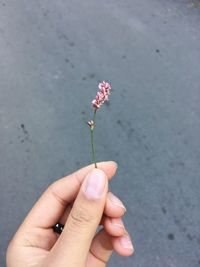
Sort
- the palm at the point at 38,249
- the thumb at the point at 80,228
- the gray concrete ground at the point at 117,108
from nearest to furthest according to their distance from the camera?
1. the thumb at the point at 80,228
2. the palm at the point at 38,249
3. the gray concrete ground at the point at 117,108

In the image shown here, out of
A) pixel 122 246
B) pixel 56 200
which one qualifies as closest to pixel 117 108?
pixel 56 200

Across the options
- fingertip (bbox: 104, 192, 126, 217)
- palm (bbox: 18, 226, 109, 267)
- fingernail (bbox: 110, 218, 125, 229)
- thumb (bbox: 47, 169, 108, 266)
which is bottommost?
palm (bbox: 18, 226, 109, 267)

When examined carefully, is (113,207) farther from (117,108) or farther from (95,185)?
(117,108)

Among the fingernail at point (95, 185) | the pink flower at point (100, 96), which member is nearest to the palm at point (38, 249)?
the fingernail at point (95, 185)

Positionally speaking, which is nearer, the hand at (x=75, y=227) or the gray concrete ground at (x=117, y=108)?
the hand at (x=75, y=227)

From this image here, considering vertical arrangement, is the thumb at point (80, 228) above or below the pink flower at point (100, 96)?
below

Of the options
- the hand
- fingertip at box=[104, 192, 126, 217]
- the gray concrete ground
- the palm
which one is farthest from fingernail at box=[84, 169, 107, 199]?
the gray concrete ground

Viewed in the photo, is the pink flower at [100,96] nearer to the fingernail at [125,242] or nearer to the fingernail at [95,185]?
the fingernail at [95,185]

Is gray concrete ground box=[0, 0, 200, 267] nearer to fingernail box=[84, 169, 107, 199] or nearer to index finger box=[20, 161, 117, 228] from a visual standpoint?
index finger box=[20, 161, 117, 228]
